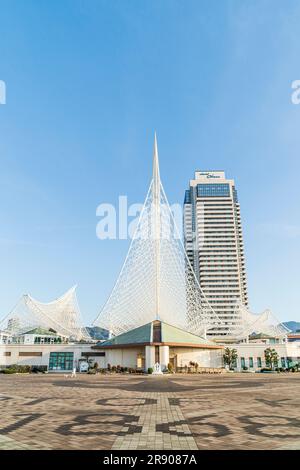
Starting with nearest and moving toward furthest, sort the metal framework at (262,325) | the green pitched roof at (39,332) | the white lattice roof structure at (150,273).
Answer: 1. the white lattice roof structure at (150,273)
2. the green pitched roof at (39,332)
3. the metal framework at (262,325)

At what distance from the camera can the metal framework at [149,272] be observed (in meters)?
60.0

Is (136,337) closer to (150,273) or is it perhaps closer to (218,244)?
→ (150,273)

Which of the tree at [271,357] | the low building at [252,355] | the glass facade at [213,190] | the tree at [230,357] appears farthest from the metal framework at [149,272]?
the glass facade at [213,190]

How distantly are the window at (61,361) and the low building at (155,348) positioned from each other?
6240 mm

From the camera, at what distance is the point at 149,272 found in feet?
196

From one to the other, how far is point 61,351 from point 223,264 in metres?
91.3

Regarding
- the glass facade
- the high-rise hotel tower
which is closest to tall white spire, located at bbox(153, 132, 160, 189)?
the high-rise hotel tower

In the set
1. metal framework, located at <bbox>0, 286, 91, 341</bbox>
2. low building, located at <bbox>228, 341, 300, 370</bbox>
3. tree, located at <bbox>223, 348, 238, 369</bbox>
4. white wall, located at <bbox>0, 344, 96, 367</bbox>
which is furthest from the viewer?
metal framework, located at <bbox>0, 286, 91, 341</bbox>

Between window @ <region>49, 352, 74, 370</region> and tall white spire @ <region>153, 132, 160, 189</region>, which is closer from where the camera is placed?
window @ <region>49, 352, 74, 370</region>

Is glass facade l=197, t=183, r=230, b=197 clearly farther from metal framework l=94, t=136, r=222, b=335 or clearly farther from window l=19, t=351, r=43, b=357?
window l=19, t=351, r=43, b=357

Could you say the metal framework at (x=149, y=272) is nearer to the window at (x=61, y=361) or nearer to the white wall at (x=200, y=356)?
the white wall at (x=200, y=356)

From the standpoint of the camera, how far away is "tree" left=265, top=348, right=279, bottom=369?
215ft

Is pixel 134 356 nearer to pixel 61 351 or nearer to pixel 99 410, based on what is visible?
pixel 61 351
